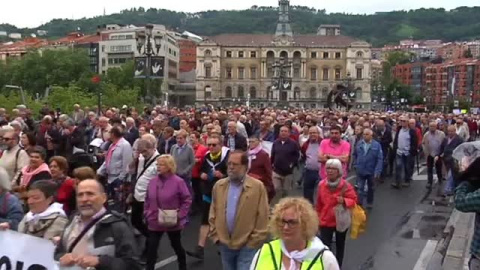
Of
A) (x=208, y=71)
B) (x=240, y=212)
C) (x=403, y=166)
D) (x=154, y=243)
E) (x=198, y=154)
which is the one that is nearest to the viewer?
→ (x=240, y=212)

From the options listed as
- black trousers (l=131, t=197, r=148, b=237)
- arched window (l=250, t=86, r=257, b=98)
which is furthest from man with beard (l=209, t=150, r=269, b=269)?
arched window (l=250, t=86, r=257, b=98)

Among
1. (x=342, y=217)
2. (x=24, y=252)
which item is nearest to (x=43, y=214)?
(x=24, y=252)

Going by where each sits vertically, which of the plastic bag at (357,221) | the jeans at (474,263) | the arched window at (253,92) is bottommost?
the arched window at (253,92)

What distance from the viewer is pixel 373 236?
40.2ft

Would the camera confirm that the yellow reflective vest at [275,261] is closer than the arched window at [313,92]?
Yes

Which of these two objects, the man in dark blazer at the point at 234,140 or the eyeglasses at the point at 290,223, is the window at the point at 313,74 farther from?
the eyeglasses at the point at 290,223

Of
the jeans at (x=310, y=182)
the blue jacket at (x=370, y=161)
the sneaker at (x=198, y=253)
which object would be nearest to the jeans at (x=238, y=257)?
the sneaker at (x=198, y=253)

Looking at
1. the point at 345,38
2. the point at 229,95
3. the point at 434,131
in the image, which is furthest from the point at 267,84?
the point at 434,131

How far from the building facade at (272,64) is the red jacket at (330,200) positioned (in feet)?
477

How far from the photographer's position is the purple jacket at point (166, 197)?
846cm

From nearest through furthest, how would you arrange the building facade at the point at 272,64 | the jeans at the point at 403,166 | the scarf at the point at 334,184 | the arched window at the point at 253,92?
the scarf at the point at 334,184, the jeans at the point at 403,166, the building facade at the point at 272,64, the arched window at the point at 253,92

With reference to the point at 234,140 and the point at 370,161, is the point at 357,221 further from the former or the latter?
the point at 370,161

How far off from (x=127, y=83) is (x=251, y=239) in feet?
335

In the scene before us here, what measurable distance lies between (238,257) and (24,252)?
2.45m
